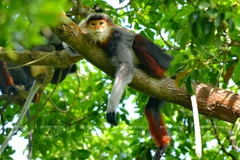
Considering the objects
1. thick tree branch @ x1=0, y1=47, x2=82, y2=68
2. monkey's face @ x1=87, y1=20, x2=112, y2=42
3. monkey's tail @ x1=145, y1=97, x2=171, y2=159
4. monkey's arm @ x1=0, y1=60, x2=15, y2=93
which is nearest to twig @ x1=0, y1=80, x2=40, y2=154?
thick tree branch @ x1=0, y1=47, x2=82, y2=68

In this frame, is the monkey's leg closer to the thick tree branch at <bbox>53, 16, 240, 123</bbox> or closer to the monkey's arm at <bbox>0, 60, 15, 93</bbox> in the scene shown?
the thick tree branch at <bbox>53, 16, 240, 123</bbox>

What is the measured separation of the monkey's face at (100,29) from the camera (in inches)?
207

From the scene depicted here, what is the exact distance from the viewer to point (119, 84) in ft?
16.5

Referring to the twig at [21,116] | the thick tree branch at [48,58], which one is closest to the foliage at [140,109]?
the twig at [21,116]

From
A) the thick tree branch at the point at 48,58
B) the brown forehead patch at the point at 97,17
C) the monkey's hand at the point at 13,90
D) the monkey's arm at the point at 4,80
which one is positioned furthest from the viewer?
the monkey's arm at the point at 4,80

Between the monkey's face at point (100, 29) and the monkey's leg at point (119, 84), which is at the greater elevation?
the monkey's face at point (100, 29)

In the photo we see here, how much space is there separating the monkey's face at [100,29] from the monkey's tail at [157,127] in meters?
1.01

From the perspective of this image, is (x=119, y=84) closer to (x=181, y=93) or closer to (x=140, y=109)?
(x=181, y=93)

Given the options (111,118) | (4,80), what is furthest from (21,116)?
(4,80)

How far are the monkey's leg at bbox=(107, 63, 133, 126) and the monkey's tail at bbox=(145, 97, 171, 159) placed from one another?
696mm

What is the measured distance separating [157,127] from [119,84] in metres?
0.88

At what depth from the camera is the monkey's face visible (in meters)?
5.25

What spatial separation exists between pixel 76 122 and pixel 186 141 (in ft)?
5.45

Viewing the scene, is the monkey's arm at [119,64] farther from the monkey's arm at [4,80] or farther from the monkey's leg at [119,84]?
the monkey's arm at [4,80]
